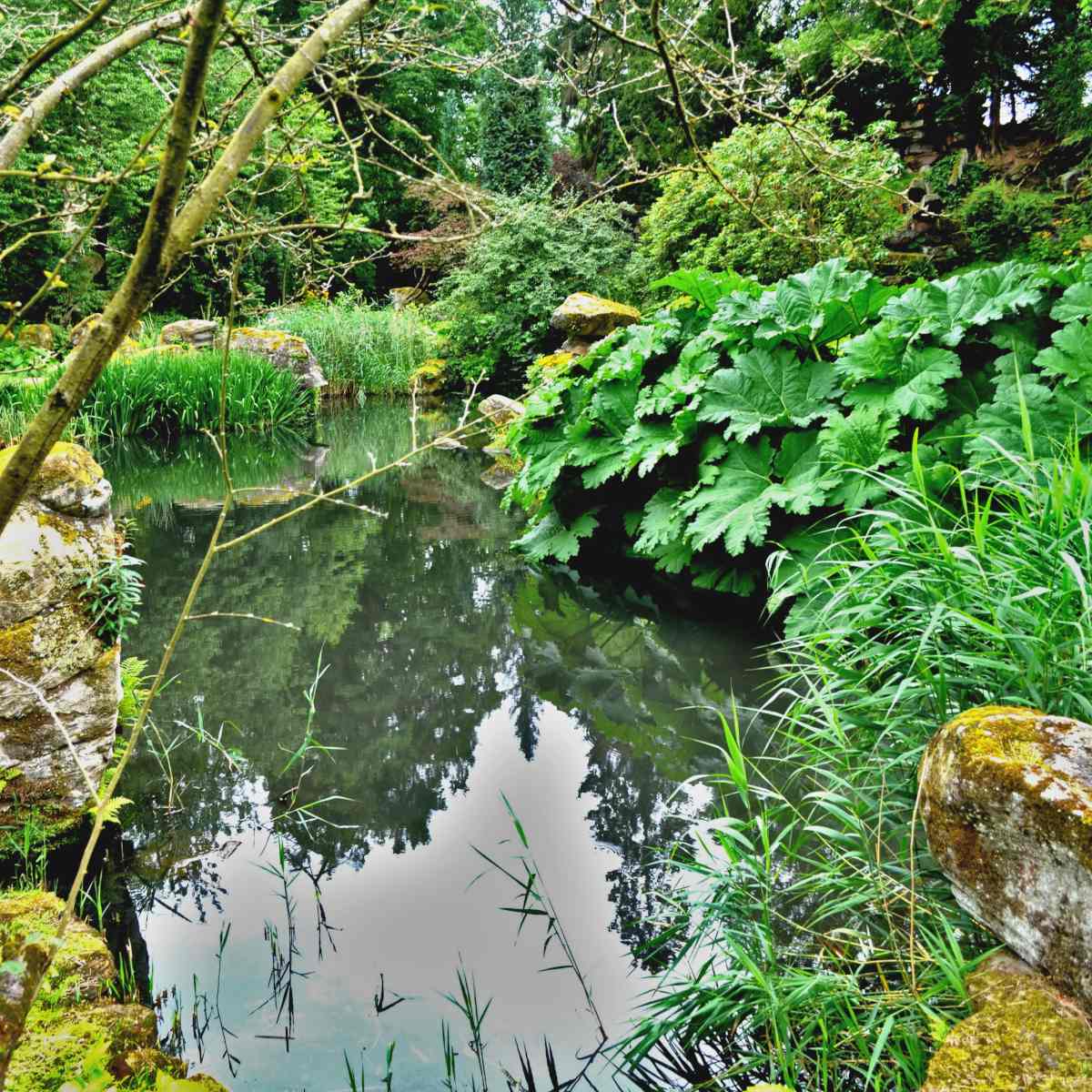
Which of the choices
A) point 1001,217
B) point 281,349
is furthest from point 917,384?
point 281,349

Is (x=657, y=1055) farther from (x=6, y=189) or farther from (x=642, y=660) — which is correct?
(x=6, y=189)

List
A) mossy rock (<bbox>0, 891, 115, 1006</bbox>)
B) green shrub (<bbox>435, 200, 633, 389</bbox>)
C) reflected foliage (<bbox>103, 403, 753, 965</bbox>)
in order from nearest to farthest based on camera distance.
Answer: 1. mossy rock (<bbox>0, 891, 115, 1006</bbox>)
2. reflected foliage (<bbox>103, 403, 753, 965</bbox>)
3. green shrub (<bbox>435, 200, 633, 389</bbox>)

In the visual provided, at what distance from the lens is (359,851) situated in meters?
2.77

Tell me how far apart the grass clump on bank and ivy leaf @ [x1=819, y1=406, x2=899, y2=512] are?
326 inches

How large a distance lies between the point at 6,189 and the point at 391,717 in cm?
1366

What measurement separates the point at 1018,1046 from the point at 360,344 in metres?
15.6

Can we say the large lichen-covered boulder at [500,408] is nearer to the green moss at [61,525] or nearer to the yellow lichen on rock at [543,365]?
the yellow lichen on rock at [543,365]

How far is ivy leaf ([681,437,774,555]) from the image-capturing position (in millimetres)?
4141

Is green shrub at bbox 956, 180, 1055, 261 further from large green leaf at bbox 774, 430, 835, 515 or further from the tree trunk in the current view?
the tree trunk

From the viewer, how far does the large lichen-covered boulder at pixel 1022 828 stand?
1394 millimetres

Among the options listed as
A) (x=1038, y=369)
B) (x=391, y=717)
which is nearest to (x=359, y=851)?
(x=391, y=717)

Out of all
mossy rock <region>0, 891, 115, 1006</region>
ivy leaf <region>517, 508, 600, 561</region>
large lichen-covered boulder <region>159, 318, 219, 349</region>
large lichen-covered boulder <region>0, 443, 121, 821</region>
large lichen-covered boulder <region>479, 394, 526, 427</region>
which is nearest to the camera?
mossy rock <region>0, 891, 115, 1006</region>

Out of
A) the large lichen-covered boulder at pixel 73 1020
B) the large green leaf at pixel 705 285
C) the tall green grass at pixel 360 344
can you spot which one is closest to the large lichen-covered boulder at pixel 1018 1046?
the large lichen-covered boulder at pixel 73 1020

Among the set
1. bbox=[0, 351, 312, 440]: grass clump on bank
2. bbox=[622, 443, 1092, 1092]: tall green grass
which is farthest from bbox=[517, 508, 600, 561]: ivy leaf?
bbox=[0, 351, 312, 440]: grass clump on bank
